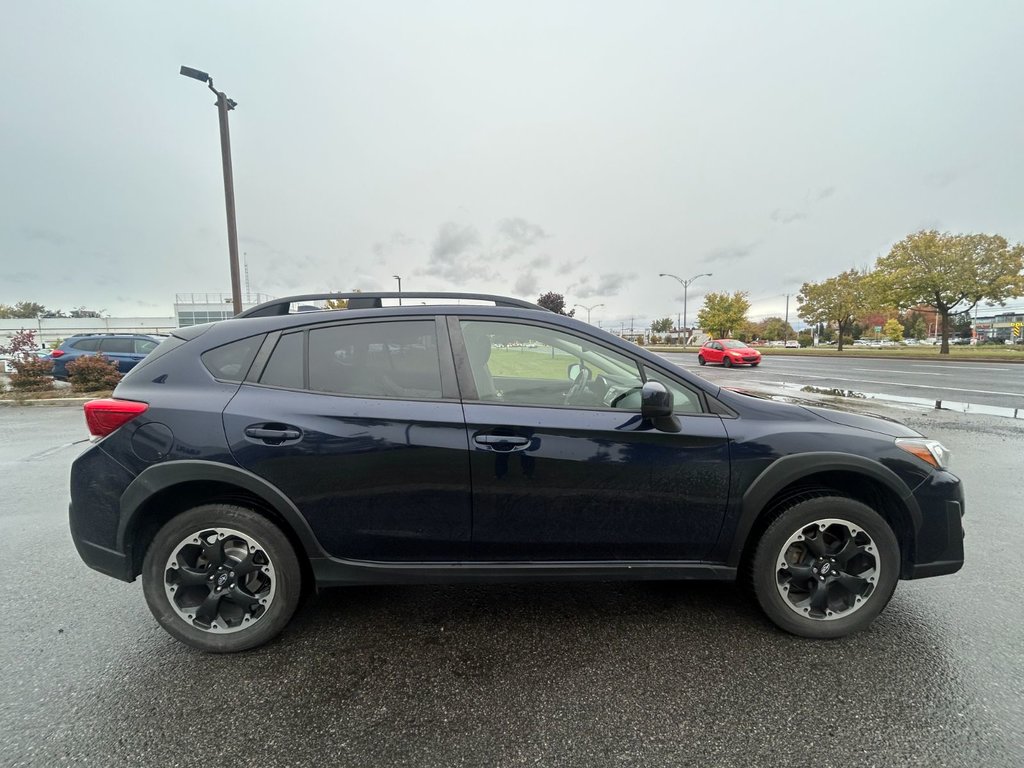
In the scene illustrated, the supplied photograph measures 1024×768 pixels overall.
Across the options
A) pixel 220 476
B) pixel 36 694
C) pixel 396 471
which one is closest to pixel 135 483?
pixel 220 476

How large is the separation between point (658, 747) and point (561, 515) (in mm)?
963

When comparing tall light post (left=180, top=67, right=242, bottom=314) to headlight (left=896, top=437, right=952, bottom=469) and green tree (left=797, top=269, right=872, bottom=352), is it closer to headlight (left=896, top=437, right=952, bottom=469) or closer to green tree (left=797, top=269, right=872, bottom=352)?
headlight (left=896, top=437, right=952, bottom=469)

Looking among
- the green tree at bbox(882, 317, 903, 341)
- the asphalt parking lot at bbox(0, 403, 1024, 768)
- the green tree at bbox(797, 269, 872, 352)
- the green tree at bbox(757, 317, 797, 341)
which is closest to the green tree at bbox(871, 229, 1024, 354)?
the green tree at bbox(797, 269, 872, 352)

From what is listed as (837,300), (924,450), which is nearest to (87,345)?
(924,450)

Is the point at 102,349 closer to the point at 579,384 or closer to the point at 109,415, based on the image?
the point at 109,415

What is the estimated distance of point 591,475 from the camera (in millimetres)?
2281

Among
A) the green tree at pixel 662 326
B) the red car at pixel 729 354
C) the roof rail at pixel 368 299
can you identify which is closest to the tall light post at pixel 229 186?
the roof rail at pixel 368 299

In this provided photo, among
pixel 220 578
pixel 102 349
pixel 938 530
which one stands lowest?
pixel 220 578

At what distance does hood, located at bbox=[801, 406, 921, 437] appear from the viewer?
8.04 ft

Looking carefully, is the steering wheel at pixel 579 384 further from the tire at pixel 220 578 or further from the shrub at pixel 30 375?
the shrub at pixel 30 375

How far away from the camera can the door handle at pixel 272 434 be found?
224 centimetres

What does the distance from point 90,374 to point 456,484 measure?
1440cm

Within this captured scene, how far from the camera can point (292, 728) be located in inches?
74.4

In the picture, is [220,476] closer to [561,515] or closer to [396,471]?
[396,471]
